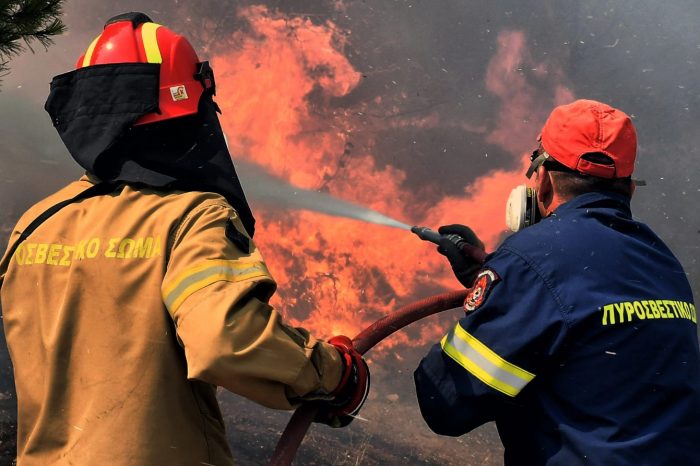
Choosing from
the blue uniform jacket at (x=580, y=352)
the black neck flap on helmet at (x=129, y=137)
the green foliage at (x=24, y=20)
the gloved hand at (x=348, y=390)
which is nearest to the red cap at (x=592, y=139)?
the blue uniform jacket at (x=580, y=352)

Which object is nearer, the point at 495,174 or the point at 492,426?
the point at 492,426

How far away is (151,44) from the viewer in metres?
2.32

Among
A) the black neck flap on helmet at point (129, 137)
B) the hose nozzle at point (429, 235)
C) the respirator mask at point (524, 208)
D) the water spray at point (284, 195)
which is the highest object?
the black neck flap on helmet at point (129, 137)

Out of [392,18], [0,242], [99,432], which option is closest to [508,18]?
[392,18]

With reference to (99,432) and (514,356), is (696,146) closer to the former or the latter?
(514,356)

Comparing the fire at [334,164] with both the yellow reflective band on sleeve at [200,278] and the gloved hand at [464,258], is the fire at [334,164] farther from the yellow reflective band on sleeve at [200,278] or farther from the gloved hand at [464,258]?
the yellow reflective band on sleeve at [200,278]

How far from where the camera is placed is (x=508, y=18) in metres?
10.1

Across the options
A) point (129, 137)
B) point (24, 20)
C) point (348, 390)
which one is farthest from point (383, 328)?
point (24, 20)

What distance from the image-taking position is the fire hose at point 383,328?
6.95 ft

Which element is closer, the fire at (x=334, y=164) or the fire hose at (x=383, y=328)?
the fire hose at (x=383, y=328)

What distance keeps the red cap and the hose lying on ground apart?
762mm

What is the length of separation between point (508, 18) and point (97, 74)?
920cm

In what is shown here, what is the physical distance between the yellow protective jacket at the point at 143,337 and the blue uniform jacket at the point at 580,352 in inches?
21.5

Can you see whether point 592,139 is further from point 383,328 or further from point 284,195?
point 284,195
